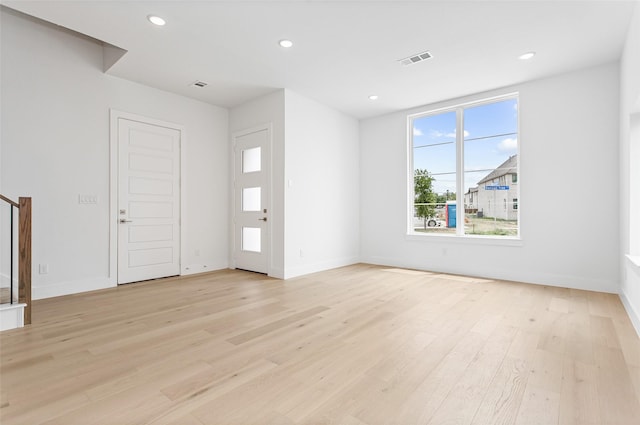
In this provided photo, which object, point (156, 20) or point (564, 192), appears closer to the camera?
point (156, 20)

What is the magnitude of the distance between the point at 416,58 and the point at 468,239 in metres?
2.93

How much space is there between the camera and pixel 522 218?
15.2 ft

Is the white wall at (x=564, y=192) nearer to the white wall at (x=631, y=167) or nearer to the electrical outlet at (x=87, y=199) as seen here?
the white wall at (x=631, y=167)

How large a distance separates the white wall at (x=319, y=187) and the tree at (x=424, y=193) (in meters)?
1.20

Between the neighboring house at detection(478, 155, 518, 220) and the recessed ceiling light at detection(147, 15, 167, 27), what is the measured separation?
4828 millimetres

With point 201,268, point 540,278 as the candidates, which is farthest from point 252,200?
point 540,278

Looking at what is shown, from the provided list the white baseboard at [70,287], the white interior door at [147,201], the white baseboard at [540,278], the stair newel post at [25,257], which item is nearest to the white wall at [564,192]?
the white baseboard at [540,278]

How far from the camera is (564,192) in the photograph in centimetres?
430

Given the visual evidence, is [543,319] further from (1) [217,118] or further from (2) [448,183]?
(1) [217,118]

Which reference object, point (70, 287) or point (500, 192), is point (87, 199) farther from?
point (500, 192)

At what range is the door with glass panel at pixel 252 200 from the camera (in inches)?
205

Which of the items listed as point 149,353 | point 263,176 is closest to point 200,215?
point 263,176

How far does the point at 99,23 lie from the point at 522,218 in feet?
18.8

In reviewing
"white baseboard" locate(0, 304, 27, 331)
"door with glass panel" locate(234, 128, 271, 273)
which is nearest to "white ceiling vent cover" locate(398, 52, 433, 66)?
"door with glass panel" locate(234, 128, 271, 273)
